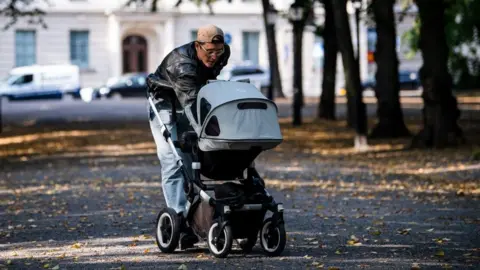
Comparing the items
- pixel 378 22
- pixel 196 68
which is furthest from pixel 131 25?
pixel 196 68

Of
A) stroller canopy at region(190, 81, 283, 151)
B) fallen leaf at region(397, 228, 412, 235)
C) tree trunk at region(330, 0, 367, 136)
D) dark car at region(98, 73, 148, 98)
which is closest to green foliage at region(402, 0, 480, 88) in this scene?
dark car at region(98, 73, 148, 98)

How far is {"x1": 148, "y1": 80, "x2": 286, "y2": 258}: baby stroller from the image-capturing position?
910 cm

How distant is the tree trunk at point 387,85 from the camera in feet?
90.5

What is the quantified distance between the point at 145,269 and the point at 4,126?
3046cm

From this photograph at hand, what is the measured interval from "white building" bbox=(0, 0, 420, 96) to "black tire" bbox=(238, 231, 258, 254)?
6207 cm

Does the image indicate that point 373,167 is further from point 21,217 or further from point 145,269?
point 145,269

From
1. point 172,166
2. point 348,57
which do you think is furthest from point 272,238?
point 348,57

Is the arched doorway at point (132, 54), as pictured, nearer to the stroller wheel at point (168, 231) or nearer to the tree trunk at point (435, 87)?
the tree trunk at point (435, 87)

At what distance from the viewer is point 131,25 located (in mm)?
73875

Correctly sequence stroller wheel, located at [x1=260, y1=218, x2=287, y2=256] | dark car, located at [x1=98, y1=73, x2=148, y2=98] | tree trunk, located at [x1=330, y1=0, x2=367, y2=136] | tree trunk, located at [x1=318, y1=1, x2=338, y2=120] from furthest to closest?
dark car, located at [x1=98, y1=73, x2=148, y2=98]
tree trunk, located at [x1=318, y1=1, x2=338, y2=120]
tree trunk, located at [x1=330, y1=0, x2=367, y2=136]
stroller wheel, located at [x1=260, y1=218, x2=287, y2=256]

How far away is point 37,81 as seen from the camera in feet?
215

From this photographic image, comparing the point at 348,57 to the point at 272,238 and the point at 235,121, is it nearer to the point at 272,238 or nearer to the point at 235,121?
the point at 272,238

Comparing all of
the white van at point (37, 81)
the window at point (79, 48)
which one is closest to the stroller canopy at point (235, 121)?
the white van at point (37, 81)

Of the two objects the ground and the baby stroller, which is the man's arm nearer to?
the baby stroller
